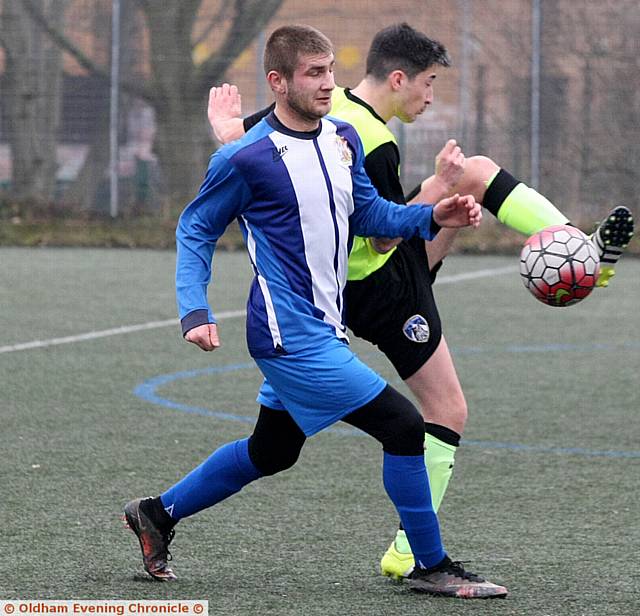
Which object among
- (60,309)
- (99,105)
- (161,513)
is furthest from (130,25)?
(161,513)

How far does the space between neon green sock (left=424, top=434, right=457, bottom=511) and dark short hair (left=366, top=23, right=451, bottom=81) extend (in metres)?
1.22

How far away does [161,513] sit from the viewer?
15.8ft

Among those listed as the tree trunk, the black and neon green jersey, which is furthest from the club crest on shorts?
the tree trunk

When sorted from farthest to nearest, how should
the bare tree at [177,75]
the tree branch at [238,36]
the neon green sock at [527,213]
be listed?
the tree branch at [238,36] < the bare tree at [177,75] < the neon green sock at [527,213]

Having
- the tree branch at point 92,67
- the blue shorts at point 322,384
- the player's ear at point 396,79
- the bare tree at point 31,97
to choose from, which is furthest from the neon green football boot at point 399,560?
the bare tree at point 31,97

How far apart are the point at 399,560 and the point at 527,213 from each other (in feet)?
3.91

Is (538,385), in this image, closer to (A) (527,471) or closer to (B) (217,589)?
(A) (527,471)

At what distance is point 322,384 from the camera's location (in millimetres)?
4383

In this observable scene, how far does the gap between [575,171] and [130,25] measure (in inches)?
220

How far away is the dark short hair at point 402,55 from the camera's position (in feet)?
16.6

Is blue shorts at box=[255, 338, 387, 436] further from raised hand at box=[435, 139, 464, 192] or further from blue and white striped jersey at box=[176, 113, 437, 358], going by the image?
raised hand at box=[435, 139, 464, 192]

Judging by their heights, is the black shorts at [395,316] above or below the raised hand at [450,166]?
below

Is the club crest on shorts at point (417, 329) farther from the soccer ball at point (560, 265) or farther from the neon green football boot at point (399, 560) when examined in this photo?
the neon green football boot at point (399, 560)

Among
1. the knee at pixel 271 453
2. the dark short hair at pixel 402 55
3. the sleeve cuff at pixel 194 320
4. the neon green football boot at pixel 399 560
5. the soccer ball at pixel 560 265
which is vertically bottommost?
the neon green football boot at pixel 399 560
